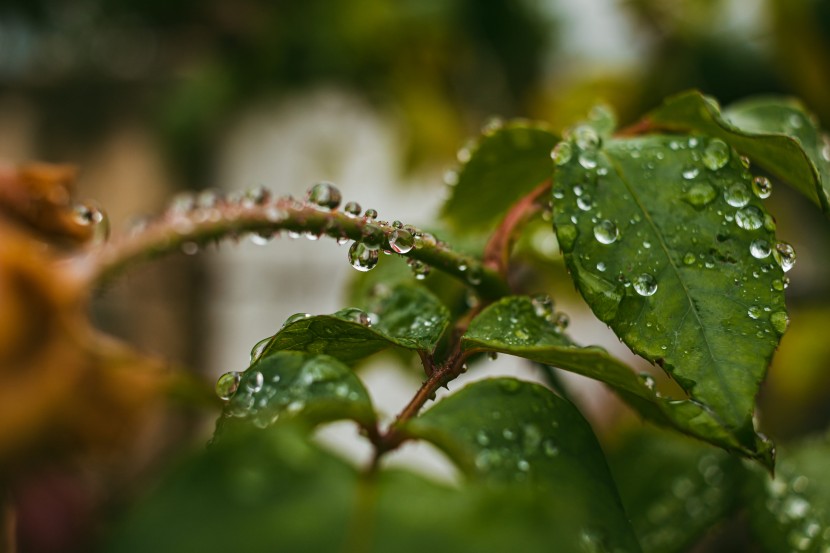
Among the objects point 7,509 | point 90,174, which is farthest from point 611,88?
point 90,174

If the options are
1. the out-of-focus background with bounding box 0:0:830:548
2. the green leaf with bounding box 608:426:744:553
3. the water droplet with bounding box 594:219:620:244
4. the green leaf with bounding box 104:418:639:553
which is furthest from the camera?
the out-of-focus background with bounding box 0:0:830:548

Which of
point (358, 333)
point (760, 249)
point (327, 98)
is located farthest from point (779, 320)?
point (327, 98)

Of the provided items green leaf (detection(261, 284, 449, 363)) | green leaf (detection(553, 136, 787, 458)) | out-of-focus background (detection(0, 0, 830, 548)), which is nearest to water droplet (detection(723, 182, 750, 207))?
green leaf (detection(553, 136, 787, 458))

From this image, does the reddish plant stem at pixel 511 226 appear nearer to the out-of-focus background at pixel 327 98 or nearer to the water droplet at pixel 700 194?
the water droplet at pixel 700 194

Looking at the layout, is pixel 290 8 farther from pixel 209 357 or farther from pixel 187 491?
pixel 187 491

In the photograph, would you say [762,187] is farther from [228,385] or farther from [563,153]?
[228,385]

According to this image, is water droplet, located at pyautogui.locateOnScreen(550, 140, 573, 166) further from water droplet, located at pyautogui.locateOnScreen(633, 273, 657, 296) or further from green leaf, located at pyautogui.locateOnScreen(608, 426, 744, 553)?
green leaf, located at pyautogui.locateOnScreen(608, 426, 744, 553)

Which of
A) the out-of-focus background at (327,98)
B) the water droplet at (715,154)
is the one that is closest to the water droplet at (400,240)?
the water droplet at (715,154)
